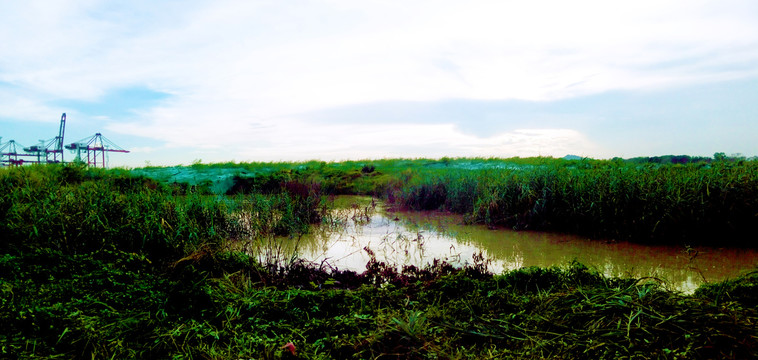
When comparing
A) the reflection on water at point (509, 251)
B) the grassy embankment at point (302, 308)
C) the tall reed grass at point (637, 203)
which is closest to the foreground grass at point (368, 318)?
the grassy embankment at point (302, 308)

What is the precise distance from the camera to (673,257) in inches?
239

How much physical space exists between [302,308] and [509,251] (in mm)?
3810

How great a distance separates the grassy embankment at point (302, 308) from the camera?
8.89ft

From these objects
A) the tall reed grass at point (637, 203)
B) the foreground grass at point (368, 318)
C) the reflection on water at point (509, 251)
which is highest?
the tall reed grass at point (637, 203)

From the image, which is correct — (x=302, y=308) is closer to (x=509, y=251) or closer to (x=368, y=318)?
(x=368, y=318)

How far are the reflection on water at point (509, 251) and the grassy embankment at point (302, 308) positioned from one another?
966mm

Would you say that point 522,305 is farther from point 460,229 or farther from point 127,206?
point 127,206

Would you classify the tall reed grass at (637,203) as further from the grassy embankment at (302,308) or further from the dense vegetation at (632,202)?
the grassy embankment at (302,308)

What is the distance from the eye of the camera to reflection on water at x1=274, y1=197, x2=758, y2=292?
5512 millimetres

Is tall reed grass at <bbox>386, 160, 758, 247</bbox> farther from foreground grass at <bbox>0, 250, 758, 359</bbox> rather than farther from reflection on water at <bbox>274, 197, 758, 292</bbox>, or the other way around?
foreground grass at <bbox>0, 250, 758, 359</bbox>

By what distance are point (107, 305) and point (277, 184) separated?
9.03 meters

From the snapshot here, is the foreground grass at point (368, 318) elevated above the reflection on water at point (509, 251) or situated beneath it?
elevated above

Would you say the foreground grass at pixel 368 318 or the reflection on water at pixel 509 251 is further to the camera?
the reflection on water at pixel 509 251

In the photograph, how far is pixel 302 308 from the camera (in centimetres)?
359
